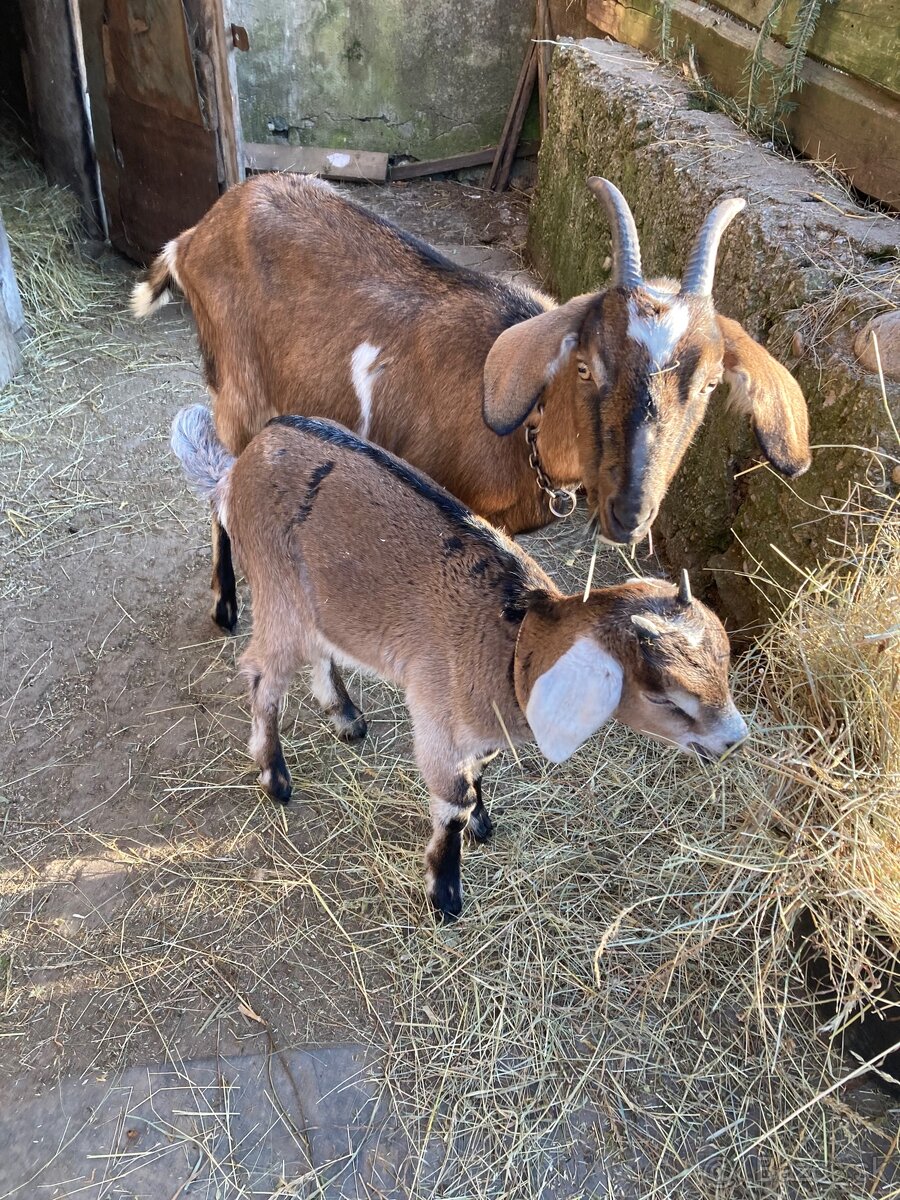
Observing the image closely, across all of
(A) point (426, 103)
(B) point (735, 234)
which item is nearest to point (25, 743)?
(B) point (735, 234)

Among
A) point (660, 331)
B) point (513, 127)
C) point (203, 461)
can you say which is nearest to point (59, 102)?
point (513, 127)

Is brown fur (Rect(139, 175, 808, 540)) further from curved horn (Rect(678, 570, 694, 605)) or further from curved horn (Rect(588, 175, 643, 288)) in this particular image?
curved horn (Rect(678, 570, 694, 605))

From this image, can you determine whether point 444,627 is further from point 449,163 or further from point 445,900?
point 449,163

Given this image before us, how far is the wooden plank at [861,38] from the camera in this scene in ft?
10.5

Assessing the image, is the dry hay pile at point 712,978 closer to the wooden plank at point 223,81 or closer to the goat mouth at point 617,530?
the goat mouth at point 617,530

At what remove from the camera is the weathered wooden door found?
15.5ft

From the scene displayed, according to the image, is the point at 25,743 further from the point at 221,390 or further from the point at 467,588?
the point at 467,588

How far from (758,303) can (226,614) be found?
233cm

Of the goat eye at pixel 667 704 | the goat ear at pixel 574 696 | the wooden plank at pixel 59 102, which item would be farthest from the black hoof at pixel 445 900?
the wooden plank at pixel 59 102

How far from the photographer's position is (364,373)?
3.04 metres

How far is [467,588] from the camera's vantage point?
2369 millimetres

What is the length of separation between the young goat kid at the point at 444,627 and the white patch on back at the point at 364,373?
1.57 feet

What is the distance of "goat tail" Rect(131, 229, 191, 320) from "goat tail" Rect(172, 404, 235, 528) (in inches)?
35.1

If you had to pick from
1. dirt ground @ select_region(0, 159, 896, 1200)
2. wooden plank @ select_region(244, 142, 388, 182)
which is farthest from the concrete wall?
dirt ground @ select_region(0, 159, 896, 1200)
